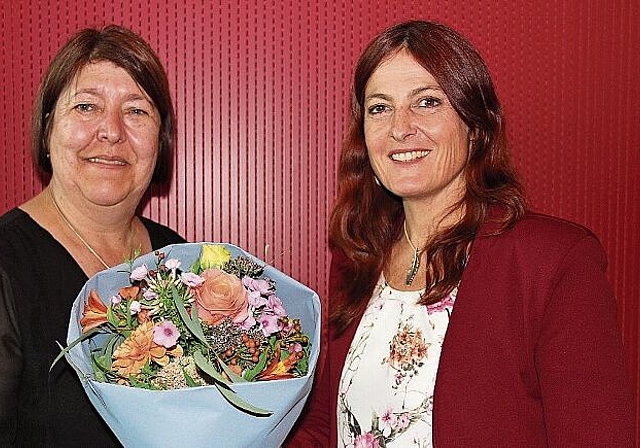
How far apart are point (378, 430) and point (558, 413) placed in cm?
40

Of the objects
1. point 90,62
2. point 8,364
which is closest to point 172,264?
point 8,364

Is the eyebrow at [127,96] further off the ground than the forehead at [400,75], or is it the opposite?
the forehead at [400,75]

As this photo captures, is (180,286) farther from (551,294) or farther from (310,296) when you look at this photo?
(551,294)

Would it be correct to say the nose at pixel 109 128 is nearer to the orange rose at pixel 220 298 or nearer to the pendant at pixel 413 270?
the orange rose at pixel 220 298

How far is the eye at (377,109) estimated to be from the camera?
196 centimetres

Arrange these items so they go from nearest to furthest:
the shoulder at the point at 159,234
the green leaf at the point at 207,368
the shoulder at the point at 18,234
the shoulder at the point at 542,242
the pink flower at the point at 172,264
Result: the green leaf at the point at 207,368, the pink flower at the point at 172,264, the shoulder at the point at 542,242, the shoulder at the point at 18,234, the shoulder at the point at 159,234

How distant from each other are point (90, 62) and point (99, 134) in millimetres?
177

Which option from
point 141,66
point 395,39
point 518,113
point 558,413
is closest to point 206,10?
point 141,66

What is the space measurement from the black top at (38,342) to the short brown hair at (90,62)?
0.22 metres

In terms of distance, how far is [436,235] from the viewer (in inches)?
77.0

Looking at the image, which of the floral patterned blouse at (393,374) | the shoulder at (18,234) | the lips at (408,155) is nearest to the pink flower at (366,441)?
the floral patterned blouse at (393,374)

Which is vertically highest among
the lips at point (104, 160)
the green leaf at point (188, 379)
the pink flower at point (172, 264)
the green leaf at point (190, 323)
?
the lips at point (104, 160)

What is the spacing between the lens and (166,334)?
1.49 metres

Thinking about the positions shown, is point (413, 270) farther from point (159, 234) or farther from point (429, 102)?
Result: point (159, 234)
